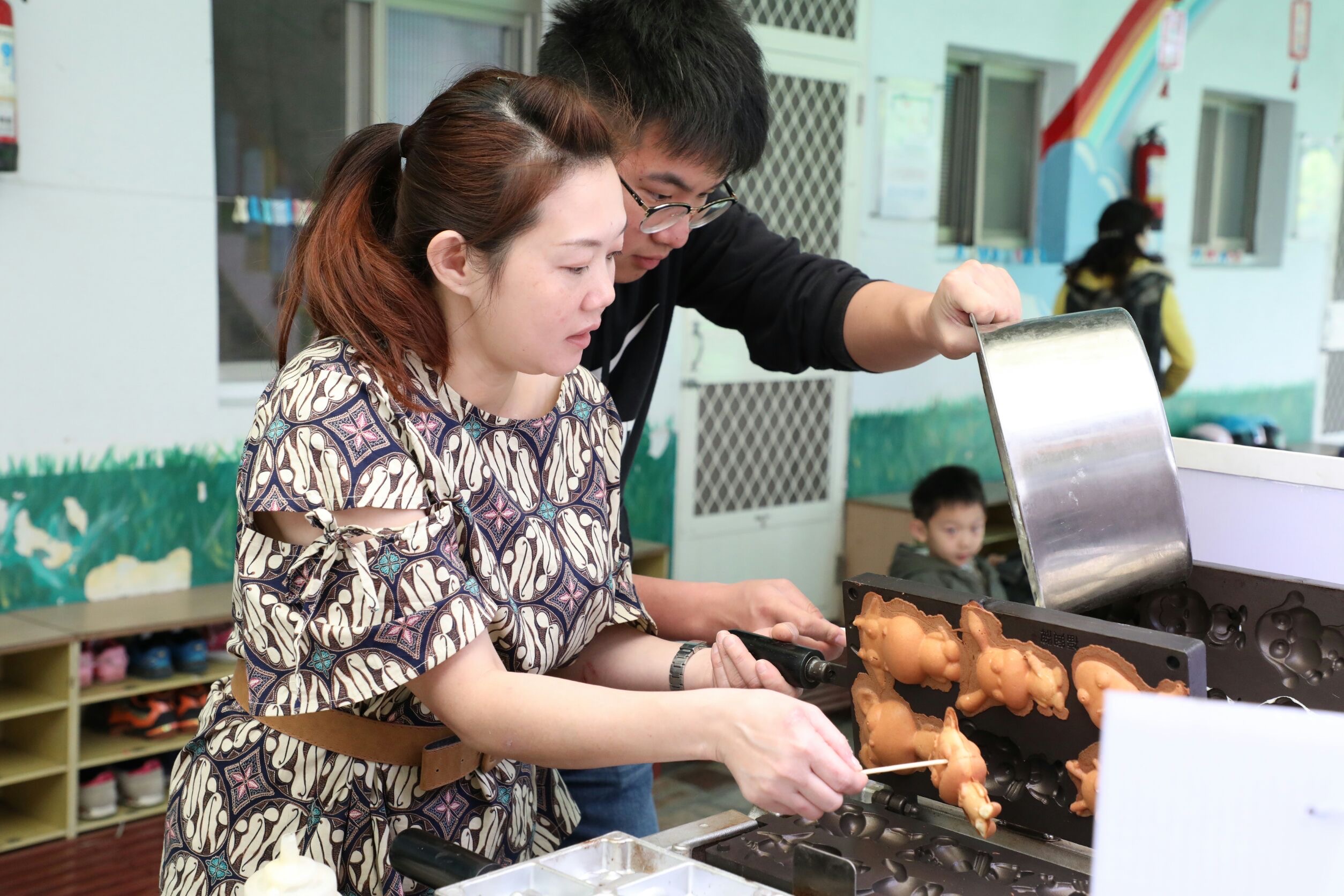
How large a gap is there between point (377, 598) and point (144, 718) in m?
2.39

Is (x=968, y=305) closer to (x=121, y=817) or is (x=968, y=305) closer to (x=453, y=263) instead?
(x=453, y=263)

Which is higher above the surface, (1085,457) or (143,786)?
(1085,457)

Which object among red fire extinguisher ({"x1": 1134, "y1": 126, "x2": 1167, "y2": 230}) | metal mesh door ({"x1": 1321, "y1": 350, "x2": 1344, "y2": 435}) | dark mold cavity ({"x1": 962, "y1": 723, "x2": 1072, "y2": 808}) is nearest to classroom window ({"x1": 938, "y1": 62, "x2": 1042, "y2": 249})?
red fire extinguisher ({"x1": 1134, "y1": 126, "x2": 1167, "y2": 230})

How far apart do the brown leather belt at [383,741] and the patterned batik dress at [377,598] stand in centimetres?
1

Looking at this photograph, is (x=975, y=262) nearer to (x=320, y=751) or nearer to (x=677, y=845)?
(x=677, y=845)

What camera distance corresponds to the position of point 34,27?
302cm

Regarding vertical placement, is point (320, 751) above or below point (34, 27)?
below

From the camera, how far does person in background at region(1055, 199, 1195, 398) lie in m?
4.70

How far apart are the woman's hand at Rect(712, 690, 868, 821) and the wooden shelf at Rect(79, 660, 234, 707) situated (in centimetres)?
235

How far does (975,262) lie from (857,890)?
0.75m

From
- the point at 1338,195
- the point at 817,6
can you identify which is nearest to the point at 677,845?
the point at 817,6

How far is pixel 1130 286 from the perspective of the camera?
4.78 metres

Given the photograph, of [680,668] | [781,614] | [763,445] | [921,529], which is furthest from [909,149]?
[680,668]

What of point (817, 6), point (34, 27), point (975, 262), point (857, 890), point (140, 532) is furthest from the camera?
point (817, 6)
